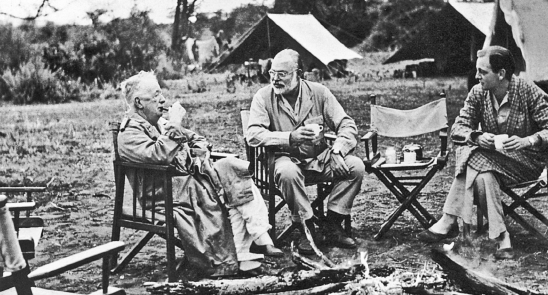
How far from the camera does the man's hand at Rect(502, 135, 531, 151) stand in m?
4.27

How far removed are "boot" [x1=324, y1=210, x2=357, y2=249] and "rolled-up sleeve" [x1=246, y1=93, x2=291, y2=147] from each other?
0.53 meters

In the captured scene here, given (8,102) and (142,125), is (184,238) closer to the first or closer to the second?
(142,125)

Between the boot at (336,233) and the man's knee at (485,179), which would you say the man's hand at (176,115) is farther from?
the man's knee at (485,179)

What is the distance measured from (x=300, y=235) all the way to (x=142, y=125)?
133cm

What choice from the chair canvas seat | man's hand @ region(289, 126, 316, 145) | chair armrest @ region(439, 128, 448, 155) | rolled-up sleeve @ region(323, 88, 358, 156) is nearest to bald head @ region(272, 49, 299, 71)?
rolled-up sleeve @ region(323, 88, 358, 156)

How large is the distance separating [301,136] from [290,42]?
146cm

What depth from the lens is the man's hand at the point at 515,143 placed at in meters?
4.27

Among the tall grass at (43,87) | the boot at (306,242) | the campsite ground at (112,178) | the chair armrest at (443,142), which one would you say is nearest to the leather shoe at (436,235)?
the campsite ground at (112,178)

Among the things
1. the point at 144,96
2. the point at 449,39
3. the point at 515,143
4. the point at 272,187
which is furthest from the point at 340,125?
the point at 449,39

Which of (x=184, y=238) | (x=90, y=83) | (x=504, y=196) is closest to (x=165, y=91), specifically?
(x=90, y=83)

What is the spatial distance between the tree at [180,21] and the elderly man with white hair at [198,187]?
1494 millimetres

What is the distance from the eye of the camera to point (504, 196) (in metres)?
5.35

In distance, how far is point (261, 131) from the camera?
4480 millimetres

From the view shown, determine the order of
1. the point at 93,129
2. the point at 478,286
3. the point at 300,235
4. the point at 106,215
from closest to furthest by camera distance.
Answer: the point at 478,286, the point at 300,235, the point at 106,215, the point at 93,129
